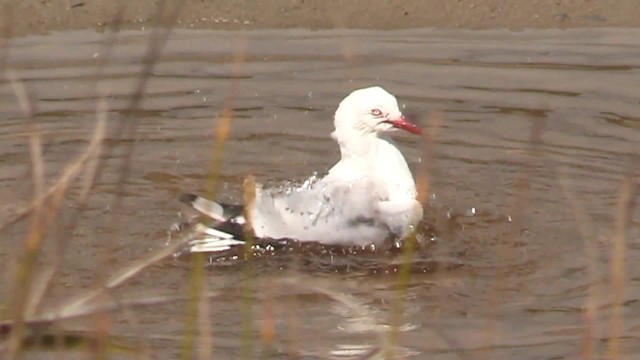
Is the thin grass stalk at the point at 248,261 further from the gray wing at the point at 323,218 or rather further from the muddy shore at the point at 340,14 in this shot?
the muddy shore at the point at 340,14

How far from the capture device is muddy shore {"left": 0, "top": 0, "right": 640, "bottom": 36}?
10617mm

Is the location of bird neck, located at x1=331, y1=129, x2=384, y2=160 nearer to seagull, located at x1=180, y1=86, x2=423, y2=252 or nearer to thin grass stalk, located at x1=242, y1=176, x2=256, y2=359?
seagull, located at x1=180, y1=86, x2=423, y2=252

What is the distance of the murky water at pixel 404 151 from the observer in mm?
6113

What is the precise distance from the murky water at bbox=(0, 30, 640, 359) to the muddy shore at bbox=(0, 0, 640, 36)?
0.53ft

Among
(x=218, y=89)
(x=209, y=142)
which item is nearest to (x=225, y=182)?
(x=209, y=142)

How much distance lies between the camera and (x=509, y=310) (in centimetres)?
636

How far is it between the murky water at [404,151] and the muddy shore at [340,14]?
16 cm

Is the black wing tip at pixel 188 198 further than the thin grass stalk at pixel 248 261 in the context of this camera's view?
Yes

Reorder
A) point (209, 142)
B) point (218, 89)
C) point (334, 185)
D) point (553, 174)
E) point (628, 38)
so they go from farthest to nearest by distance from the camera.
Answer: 1. point (628, 38)
2. point (218, 89)
3. point (209, 142)
4. point (553, 174)
5. point (334, 185)

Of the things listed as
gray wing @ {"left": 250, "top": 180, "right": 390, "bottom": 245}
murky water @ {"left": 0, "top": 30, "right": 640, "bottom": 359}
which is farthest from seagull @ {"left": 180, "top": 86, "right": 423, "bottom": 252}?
murky water @ {"left": 0, "top": 30, "right": 640, "bottom": 359}

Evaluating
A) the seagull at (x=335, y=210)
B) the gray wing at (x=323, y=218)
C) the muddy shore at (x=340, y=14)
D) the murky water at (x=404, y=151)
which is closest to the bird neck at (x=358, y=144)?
the seagull at (x=335, y=210)

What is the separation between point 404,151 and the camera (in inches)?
358

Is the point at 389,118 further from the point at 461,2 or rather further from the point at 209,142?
the point at 461,2

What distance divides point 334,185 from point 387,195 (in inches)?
11.2
